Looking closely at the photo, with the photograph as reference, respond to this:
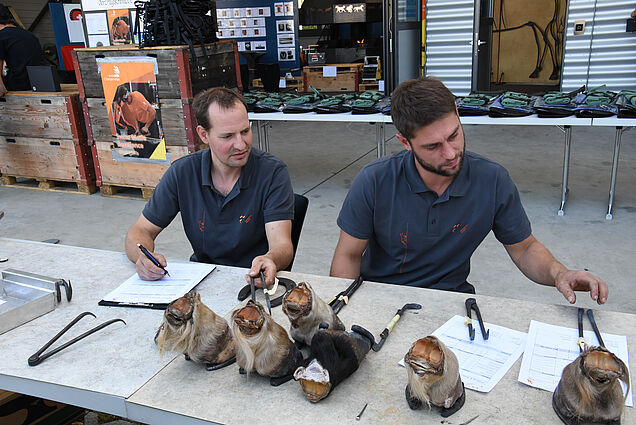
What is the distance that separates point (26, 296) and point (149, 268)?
366 millimetres

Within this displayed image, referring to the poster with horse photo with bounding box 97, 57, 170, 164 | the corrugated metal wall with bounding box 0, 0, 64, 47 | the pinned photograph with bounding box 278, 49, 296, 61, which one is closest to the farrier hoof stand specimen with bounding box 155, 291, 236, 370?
the poster with horse photo with bounding box 97, 57, 170, 164

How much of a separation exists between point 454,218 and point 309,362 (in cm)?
86

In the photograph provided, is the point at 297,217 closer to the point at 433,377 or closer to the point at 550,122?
the point at 433,377

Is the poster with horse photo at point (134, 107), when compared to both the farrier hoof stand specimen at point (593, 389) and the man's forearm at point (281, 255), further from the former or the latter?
the farrier hoof stand specimen at point (593, 389)

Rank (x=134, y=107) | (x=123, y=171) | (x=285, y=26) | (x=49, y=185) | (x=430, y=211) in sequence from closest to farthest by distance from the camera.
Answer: (x=430, y=211), (x=134, y=107), (x=123, y=171), (x=49, y=185), (x=285, y=26)

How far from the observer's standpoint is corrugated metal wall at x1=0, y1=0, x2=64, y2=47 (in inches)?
457

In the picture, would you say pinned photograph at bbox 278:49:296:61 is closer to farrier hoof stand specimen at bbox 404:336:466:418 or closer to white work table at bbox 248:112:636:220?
white work table at bbox 248:112:636:220

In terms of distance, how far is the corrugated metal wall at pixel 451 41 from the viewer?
23.5 ft

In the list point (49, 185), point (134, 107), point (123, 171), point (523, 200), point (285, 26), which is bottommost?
point (523, 200)

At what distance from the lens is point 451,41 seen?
Result: 7.35 m

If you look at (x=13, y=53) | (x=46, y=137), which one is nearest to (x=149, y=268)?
(x=46, y=137)

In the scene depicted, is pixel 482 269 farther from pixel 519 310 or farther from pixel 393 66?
pixel 393 66

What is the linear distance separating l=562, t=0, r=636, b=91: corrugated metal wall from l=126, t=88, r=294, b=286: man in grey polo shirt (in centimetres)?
594

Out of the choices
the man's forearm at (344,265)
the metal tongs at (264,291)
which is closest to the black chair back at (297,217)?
the man's forearm at (344,265)
